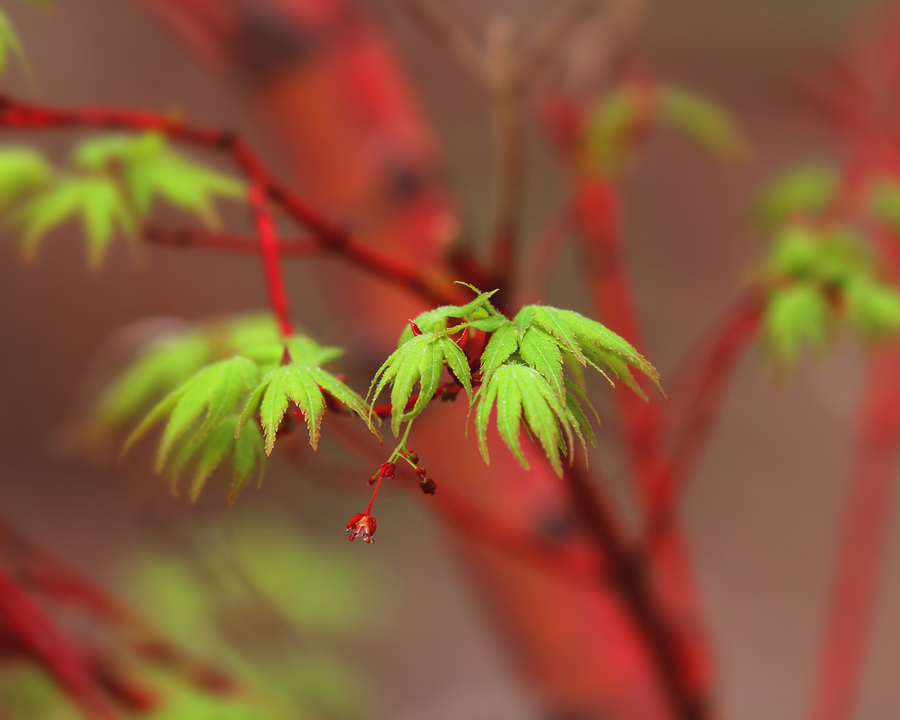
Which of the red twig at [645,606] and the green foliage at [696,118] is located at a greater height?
the green foliage at [696,118]

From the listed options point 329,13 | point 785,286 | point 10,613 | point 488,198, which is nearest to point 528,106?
point 488,198

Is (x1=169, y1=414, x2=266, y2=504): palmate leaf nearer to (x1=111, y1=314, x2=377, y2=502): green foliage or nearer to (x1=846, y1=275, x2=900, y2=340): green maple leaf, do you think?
(x1=111, y1=314, x2=377, y2=502): green foliage

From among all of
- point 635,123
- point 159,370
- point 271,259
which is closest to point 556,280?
point 635,123

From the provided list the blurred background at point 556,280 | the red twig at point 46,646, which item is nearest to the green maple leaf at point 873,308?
the red twig at point 46,646

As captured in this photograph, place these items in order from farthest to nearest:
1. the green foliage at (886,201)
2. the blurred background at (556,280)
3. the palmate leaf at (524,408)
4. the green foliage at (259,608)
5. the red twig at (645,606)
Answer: the blurred background at (556,280) → the green foliage at (259,608) → the green foliage at (886,201) → the red twig at (645,606) → the palmate leaf at (524,408)

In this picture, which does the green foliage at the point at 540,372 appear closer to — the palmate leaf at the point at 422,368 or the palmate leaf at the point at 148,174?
the palmate leaf at the point at 422,368

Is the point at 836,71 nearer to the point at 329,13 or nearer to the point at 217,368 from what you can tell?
the point at 329,13

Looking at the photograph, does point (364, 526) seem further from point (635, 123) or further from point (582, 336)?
point (635, 123)
